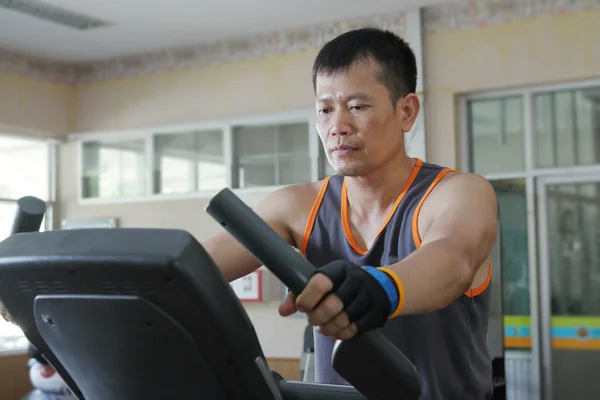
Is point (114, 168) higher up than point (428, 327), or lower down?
higher up

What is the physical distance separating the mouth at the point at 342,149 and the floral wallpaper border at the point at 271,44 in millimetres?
3801

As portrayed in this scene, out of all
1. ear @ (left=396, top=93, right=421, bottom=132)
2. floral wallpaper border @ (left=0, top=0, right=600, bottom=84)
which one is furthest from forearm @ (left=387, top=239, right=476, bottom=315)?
floral wallpaper border @ (left=0, top=0, right=600, bottom=84)

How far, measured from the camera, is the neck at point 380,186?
1342 mm

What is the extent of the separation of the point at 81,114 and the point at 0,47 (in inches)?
36.9

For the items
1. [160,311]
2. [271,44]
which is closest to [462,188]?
[160,311]

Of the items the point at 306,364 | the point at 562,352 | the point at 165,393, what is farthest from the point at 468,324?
the point at 562,352

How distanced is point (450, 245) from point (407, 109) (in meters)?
0.36

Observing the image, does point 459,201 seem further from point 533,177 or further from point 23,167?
point 23,167

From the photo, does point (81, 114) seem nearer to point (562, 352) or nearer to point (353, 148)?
point (562, 352)

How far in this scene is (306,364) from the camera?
4.80 metres

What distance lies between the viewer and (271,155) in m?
6.33

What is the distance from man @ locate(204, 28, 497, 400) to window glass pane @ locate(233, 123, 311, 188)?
474cm

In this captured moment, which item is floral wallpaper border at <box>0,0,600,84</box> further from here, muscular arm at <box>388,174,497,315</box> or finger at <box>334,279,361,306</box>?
finger at <box>334,279,361,306</box>

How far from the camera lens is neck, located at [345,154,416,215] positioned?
1.34 meters
